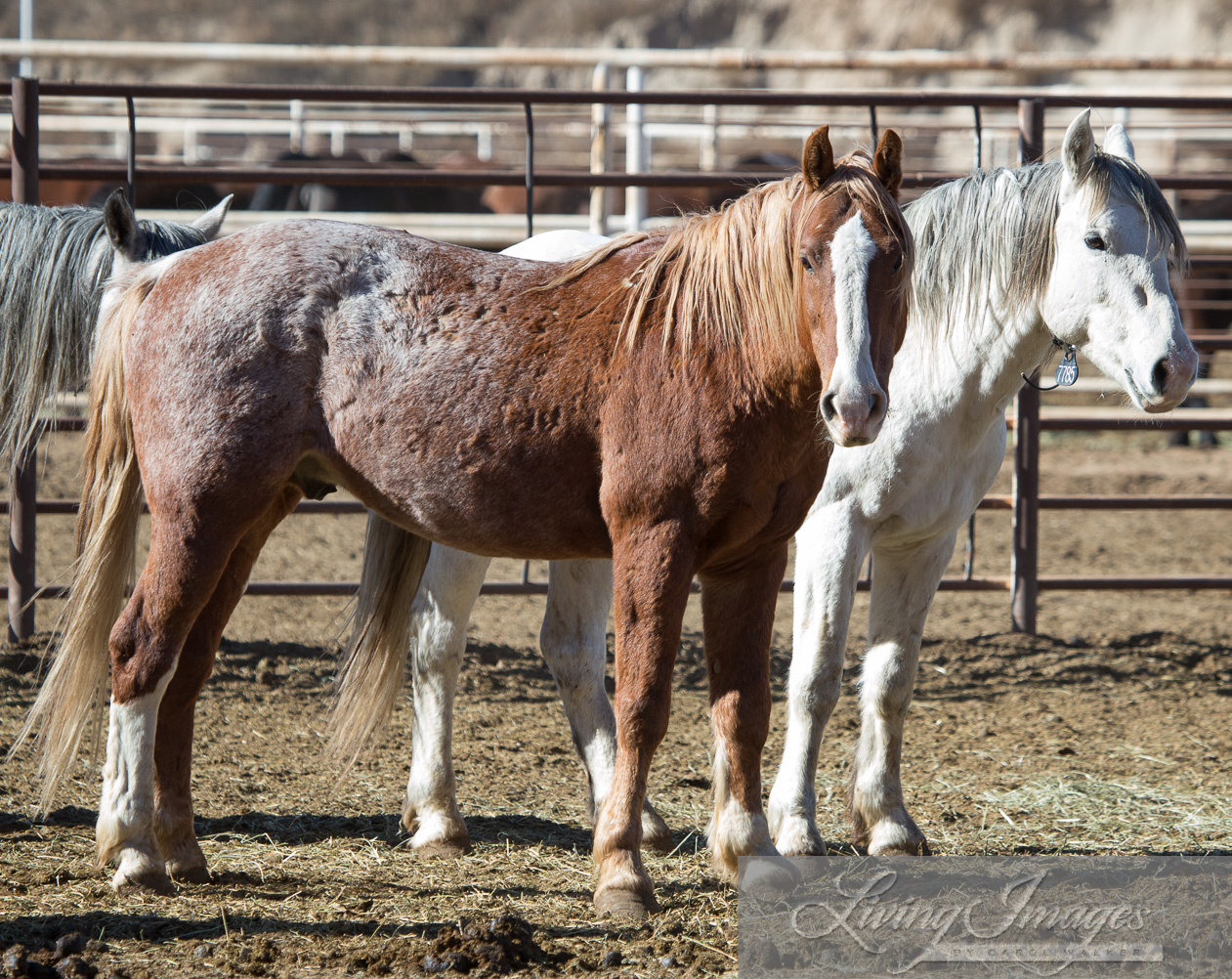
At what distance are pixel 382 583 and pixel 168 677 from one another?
683 millimetres

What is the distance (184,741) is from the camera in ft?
9.37

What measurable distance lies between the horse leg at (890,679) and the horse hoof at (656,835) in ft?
1.64

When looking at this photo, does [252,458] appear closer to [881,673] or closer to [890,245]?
[890,245]

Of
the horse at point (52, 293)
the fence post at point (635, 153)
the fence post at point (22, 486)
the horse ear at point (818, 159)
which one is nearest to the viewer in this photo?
the horse ear at point (818, 159)

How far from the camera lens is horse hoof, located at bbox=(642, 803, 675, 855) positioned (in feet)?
10.5

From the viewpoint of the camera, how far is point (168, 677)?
8.88ft

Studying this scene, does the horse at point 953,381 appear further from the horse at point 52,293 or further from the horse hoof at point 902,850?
the horse at point 52,293

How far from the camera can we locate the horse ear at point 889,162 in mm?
2454

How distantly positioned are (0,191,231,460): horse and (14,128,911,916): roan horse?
1158mm

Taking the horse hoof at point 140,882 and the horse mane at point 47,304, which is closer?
the horse hoof at point 140,882

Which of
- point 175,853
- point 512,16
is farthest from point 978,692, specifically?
point 512,16

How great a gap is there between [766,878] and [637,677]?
527 millimetres

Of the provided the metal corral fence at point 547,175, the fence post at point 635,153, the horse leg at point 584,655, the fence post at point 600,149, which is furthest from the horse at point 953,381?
the fence post at point 635,153

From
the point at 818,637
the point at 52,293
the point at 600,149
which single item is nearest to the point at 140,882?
the point at 818,637
